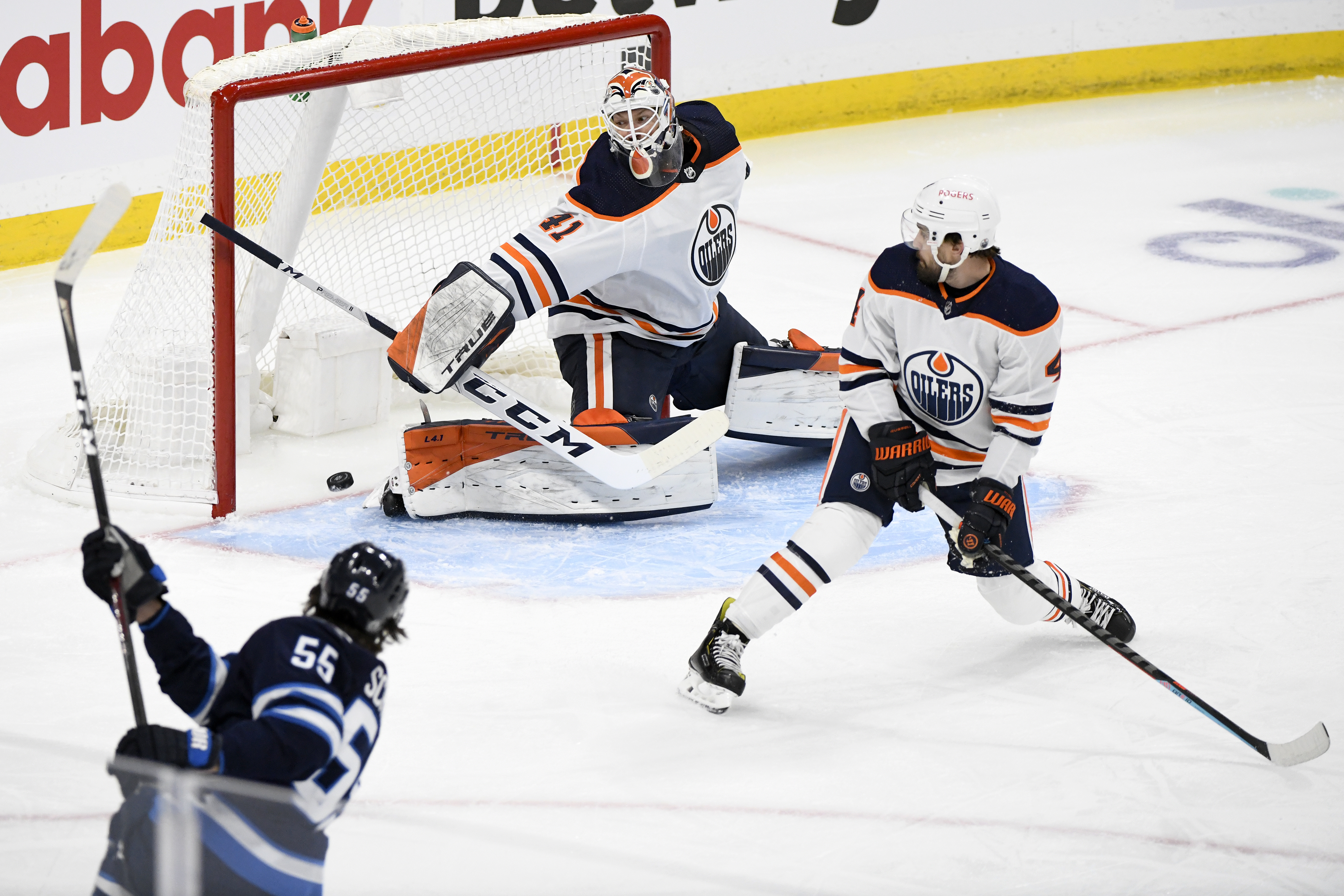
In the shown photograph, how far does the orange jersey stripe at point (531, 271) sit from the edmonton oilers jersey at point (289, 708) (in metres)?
1.71

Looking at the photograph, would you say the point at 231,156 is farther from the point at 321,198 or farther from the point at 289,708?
the point at 289,708

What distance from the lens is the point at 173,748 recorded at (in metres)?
1.55

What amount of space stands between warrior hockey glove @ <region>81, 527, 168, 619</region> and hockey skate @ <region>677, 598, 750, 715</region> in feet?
3.88

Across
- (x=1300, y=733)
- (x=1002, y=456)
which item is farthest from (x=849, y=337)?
(x=1300, y=733)

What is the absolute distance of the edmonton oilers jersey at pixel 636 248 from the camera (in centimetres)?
343

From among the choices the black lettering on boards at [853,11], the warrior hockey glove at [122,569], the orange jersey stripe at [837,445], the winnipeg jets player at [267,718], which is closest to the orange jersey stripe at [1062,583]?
the orange jersey stripe at [837,445]

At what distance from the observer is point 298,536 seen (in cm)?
356

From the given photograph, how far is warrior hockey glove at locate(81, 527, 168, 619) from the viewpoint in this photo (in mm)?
1711

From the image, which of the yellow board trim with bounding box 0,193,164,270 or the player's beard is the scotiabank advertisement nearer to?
the yellow board trim with bounding box 0,193,164,270

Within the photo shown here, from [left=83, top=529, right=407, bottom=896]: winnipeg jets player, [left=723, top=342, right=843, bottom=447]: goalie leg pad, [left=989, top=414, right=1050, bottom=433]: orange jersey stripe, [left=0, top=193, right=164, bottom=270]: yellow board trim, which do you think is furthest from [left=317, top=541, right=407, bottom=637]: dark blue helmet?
[left=0, top=193, right=164, bottom=270]: yellow board trim

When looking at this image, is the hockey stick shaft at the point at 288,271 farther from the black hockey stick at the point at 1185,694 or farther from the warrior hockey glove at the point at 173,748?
the warrior hockey glove at the point at 173,748

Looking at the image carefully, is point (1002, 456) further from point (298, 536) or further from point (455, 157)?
point (455, 157)

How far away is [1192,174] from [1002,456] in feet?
15.5

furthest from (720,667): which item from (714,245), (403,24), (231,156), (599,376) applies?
(403,24)
